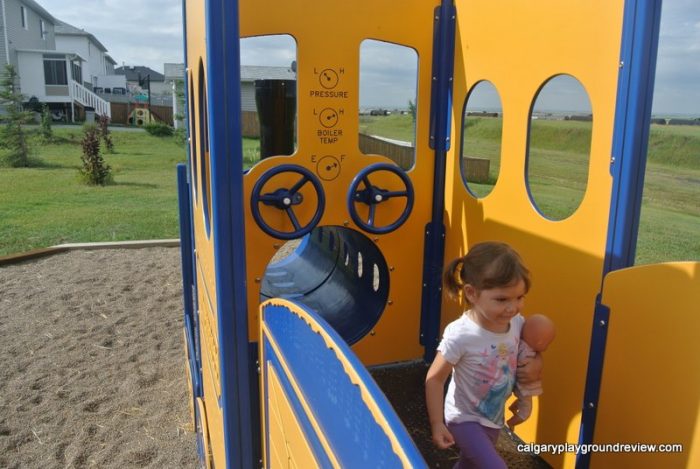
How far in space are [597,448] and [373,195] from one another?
4.51 feet

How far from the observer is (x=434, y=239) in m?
2.89

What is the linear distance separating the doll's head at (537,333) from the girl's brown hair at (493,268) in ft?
0.70

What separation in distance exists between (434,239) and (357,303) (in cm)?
62

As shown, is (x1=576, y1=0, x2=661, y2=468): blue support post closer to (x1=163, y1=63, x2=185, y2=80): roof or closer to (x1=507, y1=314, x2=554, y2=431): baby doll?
(x1=507, y1=314, x2=554, y2=431): baby doll

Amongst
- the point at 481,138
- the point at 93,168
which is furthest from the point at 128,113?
the point at 481,138

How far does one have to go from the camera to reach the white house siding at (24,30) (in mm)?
28938

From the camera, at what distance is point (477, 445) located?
170 centimetres

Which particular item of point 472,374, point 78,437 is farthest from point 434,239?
point 78,437

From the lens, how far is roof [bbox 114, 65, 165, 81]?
53.7 meters

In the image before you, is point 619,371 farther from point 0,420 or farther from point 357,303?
point 0,420

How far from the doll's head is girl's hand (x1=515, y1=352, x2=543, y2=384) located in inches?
1.5

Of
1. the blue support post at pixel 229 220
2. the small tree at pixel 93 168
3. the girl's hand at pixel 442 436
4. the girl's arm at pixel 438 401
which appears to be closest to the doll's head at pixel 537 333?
the girl's arm at pixel 438 401

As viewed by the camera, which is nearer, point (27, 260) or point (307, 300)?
point (307, 300)

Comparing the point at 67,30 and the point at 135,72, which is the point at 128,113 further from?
the point at 135,72
